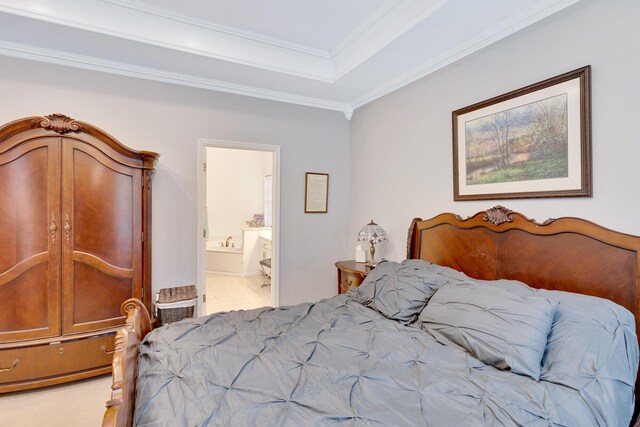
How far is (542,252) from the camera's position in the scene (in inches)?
77.7

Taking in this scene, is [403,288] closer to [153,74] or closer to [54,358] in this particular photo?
[54,358]

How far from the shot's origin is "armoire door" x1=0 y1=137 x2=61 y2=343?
2330mm

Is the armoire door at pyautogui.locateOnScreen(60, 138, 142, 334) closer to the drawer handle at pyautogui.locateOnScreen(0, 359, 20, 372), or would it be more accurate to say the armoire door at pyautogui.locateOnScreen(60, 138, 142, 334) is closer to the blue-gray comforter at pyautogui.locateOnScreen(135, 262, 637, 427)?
the drawer handle at pyautogui.locateOnScreen(0, 359, 20, 372)

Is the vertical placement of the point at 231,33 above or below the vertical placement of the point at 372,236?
above

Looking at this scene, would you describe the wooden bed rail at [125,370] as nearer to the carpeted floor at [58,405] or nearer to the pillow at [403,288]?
the carpeted floor at [58,405]

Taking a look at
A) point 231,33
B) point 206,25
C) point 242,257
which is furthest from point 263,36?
point 242,257

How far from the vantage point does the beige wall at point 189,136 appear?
2.77 metres

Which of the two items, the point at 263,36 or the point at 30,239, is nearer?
the point at 30,239

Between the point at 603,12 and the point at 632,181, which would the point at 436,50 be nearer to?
the point at 603,12

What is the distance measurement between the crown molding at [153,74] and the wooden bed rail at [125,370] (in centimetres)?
223

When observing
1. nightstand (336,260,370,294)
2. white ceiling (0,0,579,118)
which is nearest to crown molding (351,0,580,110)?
white ceiling (0,0,579,118)

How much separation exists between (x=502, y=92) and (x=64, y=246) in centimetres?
350

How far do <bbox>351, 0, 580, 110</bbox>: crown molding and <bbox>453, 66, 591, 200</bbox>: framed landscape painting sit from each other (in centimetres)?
43

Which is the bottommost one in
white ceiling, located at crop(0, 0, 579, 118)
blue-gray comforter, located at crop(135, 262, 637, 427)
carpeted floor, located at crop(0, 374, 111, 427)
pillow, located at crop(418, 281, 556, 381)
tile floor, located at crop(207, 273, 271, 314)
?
carpeted floor, located at crop(0, 374, 111, 427)
